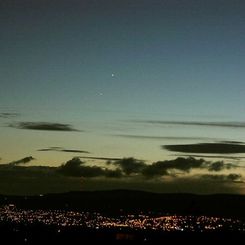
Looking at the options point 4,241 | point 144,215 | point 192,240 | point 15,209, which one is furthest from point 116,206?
point 4,241

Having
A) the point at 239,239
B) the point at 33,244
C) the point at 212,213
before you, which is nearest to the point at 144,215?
the point at 212,213

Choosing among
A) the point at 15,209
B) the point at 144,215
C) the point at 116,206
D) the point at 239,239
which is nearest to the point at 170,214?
the point at 144,215

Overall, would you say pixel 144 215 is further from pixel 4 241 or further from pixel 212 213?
pixel 4 241

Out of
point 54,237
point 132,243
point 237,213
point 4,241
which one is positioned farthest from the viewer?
point 237,213

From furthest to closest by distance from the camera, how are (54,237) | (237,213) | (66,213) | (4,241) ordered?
(66,213) → (237,213) → (54,237) → (4,241)

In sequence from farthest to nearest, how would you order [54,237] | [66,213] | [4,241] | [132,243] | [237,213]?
[66,213] < [237,213] < [54,237] < [132,243] < [4,241]

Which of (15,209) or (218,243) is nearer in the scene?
(218,243)

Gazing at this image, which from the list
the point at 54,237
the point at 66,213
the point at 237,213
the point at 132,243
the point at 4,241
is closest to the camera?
the point at 4,241

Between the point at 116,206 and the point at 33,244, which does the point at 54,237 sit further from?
the point at 116,206

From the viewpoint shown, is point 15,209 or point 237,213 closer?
point 237,213
